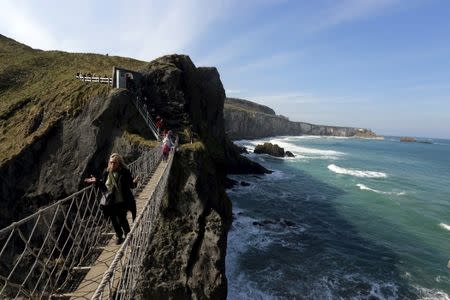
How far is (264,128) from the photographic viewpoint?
119 meters

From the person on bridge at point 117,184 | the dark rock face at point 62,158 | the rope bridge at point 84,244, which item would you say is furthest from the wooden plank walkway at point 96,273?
the dark rock face at point 62,158

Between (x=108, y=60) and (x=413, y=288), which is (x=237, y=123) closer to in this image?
(x=108, y=60)

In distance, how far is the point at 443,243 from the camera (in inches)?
986

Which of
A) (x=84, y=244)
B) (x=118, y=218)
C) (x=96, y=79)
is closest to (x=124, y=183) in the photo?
(x=118, y=218)

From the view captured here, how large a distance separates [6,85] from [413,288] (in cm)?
3525

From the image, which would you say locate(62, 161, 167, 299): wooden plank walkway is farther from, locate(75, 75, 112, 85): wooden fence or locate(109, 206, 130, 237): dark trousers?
locate(75, 75, 112, 85): wooden fence

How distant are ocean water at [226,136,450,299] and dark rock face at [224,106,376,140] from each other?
53.8 m

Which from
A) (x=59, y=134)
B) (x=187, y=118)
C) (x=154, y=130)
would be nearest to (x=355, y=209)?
(x=187, y=118)

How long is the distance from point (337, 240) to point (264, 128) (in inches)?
3748

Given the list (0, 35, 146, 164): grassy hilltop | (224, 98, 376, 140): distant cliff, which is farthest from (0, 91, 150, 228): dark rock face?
(224, 98, 376, 140): distant cliff

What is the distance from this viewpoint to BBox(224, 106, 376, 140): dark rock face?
96562 millimetres

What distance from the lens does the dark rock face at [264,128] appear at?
96.6 meters

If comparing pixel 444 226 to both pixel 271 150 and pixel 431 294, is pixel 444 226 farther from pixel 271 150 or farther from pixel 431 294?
pixel 271 150

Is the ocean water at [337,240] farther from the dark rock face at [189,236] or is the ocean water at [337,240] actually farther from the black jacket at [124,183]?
the black jacket at [124,183]
